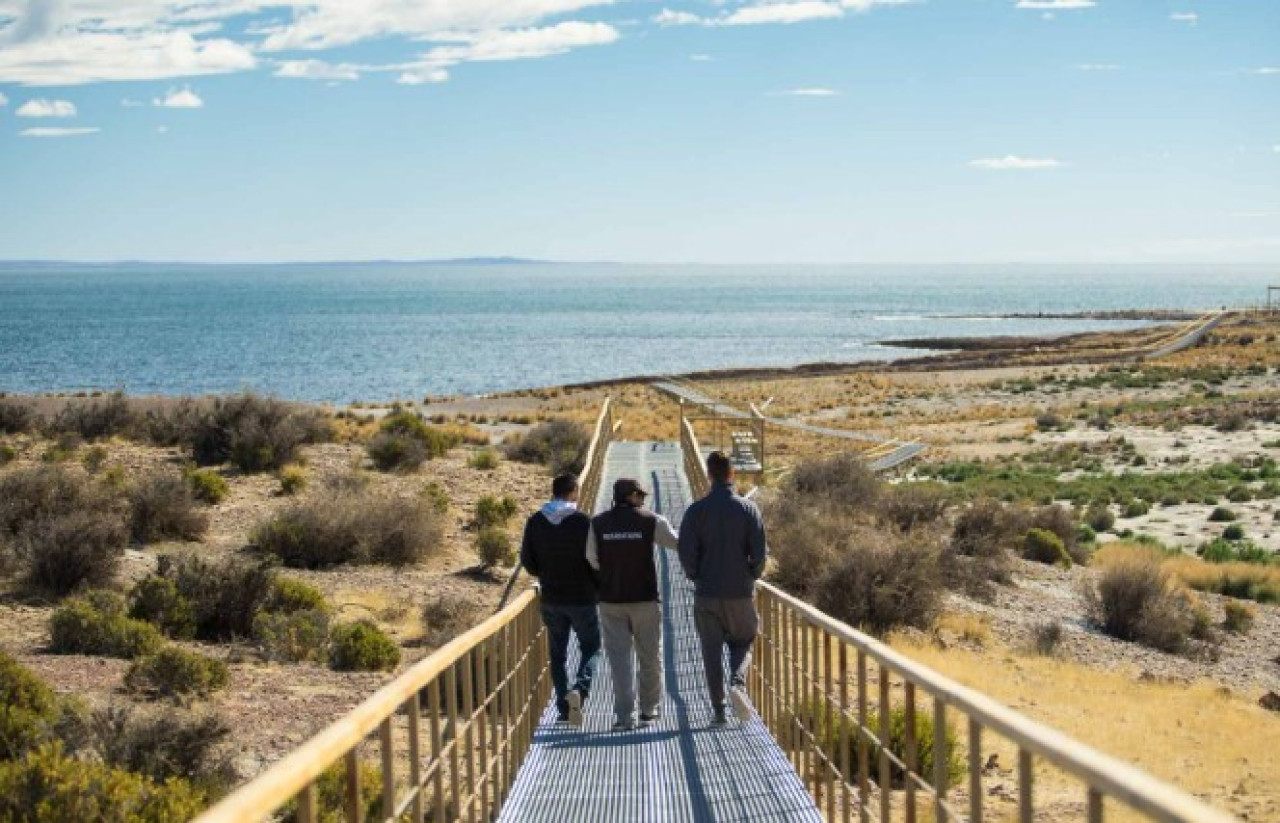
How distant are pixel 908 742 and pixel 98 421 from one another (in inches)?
1393

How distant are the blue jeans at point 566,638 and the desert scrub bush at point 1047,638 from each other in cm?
1189

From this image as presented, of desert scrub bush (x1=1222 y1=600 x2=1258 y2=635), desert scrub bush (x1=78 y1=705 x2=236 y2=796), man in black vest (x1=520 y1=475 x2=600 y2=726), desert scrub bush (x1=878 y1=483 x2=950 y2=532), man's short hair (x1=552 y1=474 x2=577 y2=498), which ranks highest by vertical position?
man's short hair (x1=552 y1=474 x2=577 y2=498)

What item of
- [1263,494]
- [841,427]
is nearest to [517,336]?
[841,427]

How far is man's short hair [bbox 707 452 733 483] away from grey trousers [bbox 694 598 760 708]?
2.66ft

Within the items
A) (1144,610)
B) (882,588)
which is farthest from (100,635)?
(1144,610)

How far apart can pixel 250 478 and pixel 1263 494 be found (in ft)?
82.4

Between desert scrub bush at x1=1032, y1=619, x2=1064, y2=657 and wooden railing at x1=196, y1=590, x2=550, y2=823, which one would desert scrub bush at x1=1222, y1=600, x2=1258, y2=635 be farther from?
wooden railing at x1=196, y1=590, x2=550, y2=823

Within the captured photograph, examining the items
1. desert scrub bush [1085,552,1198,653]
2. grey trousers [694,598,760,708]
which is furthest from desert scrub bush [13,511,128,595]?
desert scrub bush [1085,552,1198,653]

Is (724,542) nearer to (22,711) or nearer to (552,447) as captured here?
(22,711)

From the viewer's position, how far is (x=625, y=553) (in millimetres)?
9961

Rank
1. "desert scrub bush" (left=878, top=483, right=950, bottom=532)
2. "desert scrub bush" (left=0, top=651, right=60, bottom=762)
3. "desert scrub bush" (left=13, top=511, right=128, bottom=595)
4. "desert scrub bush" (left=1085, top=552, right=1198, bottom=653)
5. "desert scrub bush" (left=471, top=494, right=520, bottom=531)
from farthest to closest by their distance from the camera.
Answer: "desert scrub bush" (left=878, top=483, right=950, bottom=532) < "desert scrub bush" (left=471, top=494, right=520, bottom=531) < "desert scrub bush" (left=1085, top=552, right=1198, bottom=653) < "desert scrub bush" (left=13, top=511, right=128, bottom=595) < "desert scrub bush" (left=0, top=651, right=60, bottom=762)

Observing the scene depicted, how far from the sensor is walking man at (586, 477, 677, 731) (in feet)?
32.6

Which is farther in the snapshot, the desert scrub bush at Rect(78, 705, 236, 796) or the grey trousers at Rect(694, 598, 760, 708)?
the desert scrub bush at Rect(78, 705, 236, 796)

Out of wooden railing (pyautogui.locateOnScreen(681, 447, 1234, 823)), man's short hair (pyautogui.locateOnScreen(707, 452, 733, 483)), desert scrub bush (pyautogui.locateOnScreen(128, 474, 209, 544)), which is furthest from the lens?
desert scrub bush (pyautogui.locateOnScreen(128, 474, 209, 544))
